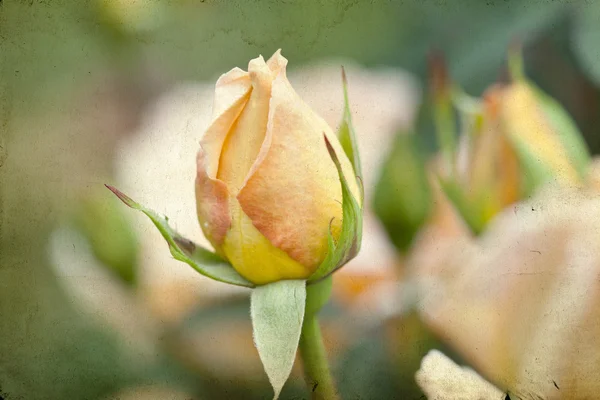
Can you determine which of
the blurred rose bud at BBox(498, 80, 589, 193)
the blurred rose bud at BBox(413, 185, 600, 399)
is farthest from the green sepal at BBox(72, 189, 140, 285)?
the blurred rose bud at BBox(498, 80, 589, 193)

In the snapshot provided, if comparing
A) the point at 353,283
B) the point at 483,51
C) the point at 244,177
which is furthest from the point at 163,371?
the point at 483,51

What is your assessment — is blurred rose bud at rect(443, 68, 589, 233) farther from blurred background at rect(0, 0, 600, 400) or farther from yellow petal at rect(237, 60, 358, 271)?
yellow petal at rect(237, 60, 358, 271)

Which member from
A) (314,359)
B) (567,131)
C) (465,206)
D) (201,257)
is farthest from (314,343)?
(567,131)

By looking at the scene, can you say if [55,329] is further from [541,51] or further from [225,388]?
[541,51]

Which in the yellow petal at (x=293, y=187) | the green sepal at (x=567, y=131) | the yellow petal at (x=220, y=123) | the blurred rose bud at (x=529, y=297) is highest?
the yellow petal at (x=220, y=123)

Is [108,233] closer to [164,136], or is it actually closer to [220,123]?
[164,136]

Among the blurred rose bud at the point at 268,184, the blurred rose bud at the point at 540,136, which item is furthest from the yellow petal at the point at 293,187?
the blurred rose bud at the point at 540,136

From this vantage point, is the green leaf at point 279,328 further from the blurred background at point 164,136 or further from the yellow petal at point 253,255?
the blurred background at point 164,136

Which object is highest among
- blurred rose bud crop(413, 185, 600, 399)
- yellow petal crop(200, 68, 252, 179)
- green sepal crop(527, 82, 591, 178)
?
yellow petal crop(200, 68, 252, 179)
